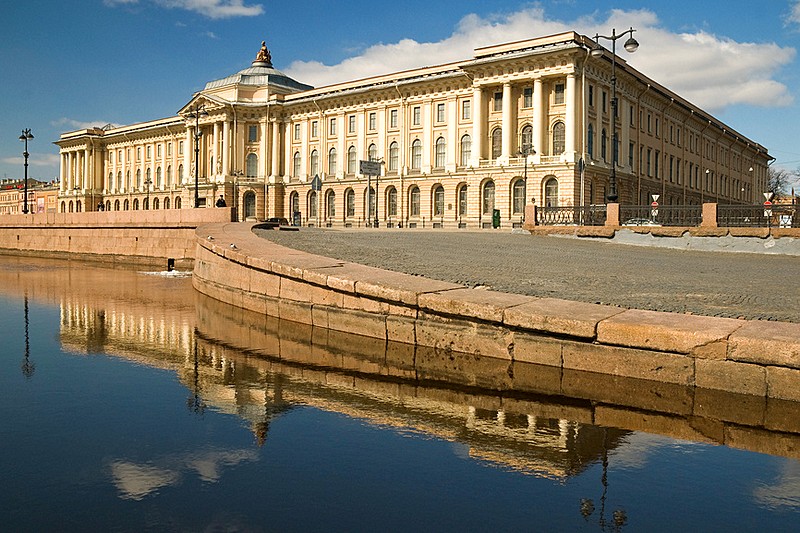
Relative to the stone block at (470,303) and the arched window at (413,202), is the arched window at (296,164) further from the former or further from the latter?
the stone block at (470,303)

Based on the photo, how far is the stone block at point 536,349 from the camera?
689 centimetres

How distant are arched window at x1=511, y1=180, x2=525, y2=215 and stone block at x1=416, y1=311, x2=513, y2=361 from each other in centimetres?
4342

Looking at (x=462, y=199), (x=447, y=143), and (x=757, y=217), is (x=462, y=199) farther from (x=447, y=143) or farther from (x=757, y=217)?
(x=757, y=217)

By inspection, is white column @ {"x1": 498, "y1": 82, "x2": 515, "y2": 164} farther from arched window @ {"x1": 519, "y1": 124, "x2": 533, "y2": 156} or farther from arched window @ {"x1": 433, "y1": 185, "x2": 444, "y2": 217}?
arched window @ {"x1": 433, "y1": 185, "x2": 444, "y2": 217}

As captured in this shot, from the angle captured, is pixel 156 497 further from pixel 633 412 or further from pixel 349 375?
pixel 633 412

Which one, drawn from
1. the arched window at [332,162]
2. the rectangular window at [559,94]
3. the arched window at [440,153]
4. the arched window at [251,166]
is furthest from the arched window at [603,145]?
the arched window at [251,166]

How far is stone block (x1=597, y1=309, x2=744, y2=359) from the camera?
19.9 ft

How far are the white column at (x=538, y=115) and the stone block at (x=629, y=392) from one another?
1754 inches

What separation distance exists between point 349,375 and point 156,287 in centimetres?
1246

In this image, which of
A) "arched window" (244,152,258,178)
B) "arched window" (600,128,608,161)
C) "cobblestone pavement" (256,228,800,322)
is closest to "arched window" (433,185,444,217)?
"arched window" (600,128,608,161)

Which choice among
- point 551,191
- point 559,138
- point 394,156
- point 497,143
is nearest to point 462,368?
point 551,191

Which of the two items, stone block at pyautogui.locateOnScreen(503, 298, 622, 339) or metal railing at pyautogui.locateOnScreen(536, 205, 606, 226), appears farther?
metal railing at pyautogui.locateOnScreen(536, 205, 606, 226)

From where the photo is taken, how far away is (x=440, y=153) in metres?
58.9

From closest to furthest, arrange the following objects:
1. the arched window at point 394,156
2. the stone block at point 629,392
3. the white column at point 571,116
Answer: the stone block at point 629,392
the white column at point 571,116
the arched window at point 394,156
